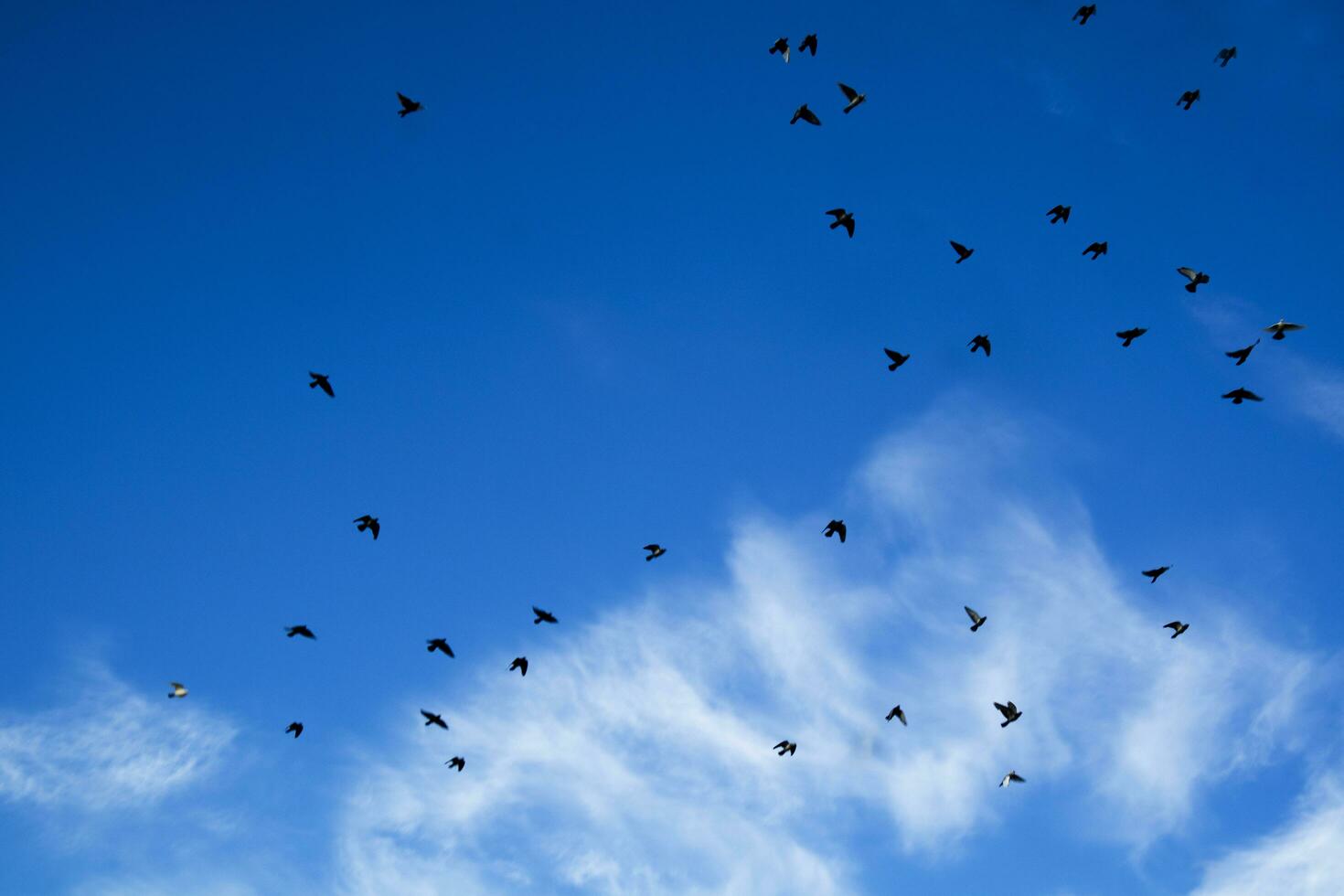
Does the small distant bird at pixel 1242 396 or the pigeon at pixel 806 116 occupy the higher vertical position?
the pigeon at pixel 806 116

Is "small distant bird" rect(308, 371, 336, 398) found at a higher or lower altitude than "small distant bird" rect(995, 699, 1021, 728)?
higher

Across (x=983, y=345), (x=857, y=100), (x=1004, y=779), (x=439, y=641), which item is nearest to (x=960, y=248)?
(x=983, y=345)

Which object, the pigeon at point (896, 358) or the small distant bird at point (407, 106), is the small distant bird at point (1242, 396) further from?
the small distant bird at point (407, 106)

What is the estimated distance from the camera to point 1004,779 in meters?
51.1

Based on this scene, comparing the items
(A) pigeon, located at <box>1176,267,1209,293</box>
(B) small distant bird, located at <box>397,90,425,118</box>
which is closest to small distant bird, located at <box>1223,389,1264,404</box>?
(A) pigeon, located at <box>1176,267,1209,293</box>

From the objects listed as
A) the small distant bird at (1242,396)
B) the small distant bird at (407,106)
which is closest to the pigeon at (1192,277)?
the small distant bird at (1242,396)

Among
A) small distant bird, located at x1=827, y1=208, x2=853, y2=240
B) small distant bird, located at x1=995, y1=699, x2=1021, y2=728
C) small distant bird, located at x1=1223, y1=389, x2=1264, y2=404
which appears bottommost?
small distant bird, located at x1=995, y1=699, x2=1021, y2=728

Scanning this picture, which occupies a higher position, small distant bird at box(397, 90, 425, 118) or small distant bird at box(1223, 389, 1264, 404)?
small distant bird at box(397, 90, 425, 118)

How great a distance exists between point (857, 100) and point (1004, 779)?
112 ft

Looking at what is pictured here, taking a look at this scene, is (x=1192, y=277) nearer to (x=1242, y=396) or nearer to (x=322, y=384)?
(x=1242, y=396)

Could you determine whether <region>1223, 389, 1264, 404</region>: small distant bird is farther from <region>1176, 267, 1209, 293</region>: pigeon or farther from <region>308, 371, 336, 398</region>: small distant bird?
<region>308, 371, 336, 398</region>: small distant bird

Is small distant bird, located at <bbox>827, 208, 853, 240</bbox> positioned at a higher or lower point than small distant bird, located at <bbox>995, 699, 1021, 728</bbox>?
higher

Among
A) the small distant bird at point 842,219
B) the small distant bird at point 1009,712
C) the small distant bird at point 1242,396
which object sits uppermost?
the small distant bird at point 842,219

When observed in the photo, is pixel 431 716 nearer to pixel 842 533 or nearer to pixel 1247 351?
pixel 842 533
